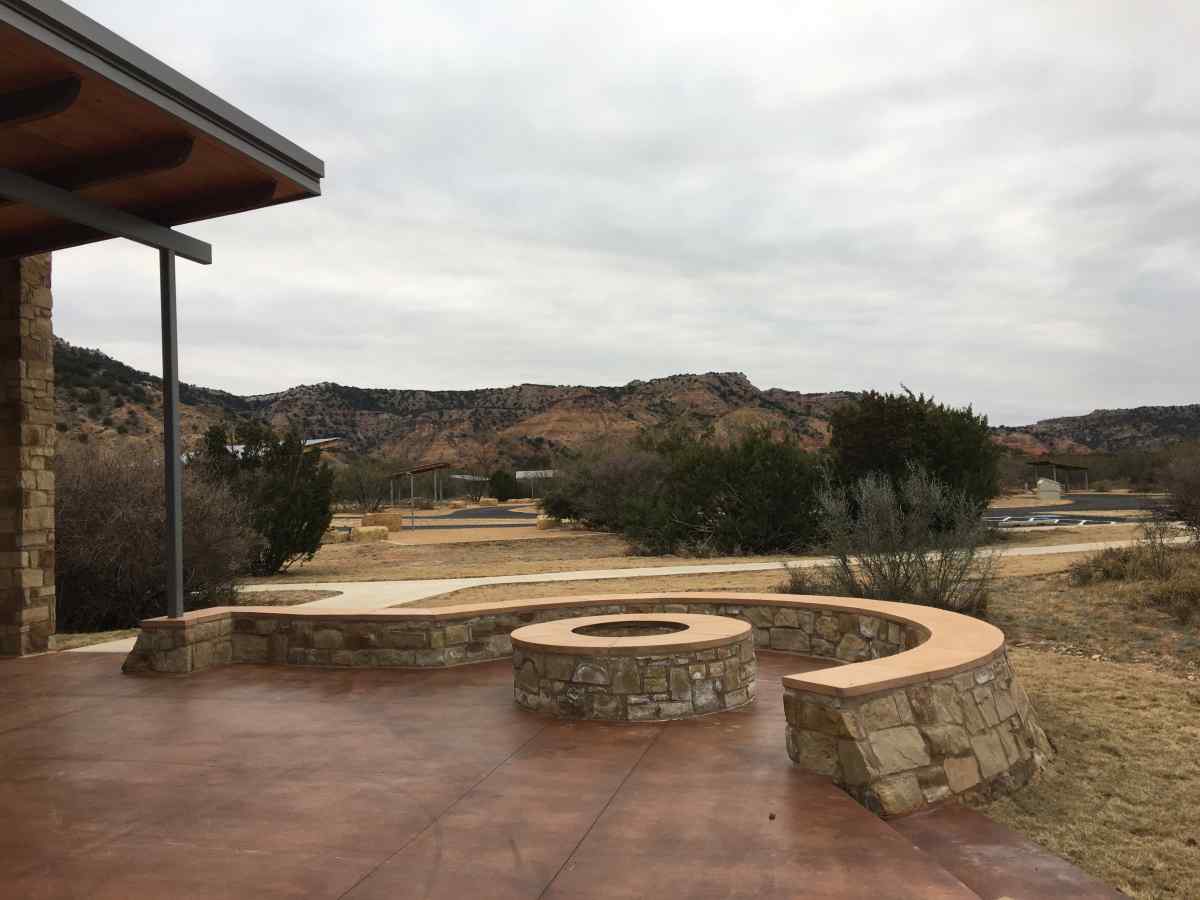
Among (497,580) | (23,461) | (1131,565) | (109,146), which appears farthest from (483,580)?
(109,146)

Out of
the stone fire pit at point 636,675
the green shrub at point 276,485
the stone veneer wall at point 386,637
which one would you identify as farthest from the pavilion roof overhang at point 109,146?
the green shrub at point 276,485

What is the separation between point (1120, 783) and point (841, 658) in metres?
2.55

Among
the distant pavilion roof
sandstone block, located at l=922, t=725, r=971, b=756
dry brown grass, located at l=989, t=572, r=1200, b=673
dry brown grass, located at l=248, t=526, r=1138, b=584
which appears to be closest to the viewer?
sandstone block, located at l=922, t=725, r=971, b=756

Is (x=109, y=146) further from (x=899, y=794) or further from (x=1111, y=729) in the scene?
(x=1111, y=729)

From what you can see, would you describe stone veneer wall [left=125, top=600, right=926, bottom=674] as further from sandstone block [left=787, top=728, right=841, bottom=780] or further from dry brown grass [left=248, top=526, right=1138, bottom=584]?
dry brown grass [left=248, top=526, right=1138, bottom=584]

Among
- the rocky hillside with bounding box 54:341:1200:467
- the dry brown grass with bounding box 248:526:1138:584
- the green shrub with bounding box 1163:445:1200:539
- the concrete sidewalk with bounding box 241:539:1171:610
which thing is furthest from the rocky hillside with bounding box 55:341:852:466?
the green shrub with bounding box 1163:445:1200:539

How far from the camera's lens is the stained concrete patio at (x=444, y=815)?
3.40 metres

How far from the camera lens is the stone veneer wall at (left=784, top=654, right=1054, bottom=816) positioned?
4.43m

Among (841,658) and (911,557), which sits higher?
(911,557)

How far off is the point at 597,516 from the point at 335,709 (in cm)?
2689

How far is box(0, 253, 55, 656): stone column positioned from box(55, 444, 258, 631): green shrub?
286 centimetres

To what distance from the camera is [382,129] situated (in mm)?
13312

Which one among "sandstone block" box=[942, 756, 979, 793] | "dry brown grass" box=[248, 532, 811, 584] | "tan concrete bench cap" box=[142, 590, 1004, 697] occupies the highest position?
"tan concrete bench cap" box=[142, 590, 1004, 697]

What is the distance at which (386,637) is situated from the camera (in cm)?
782
